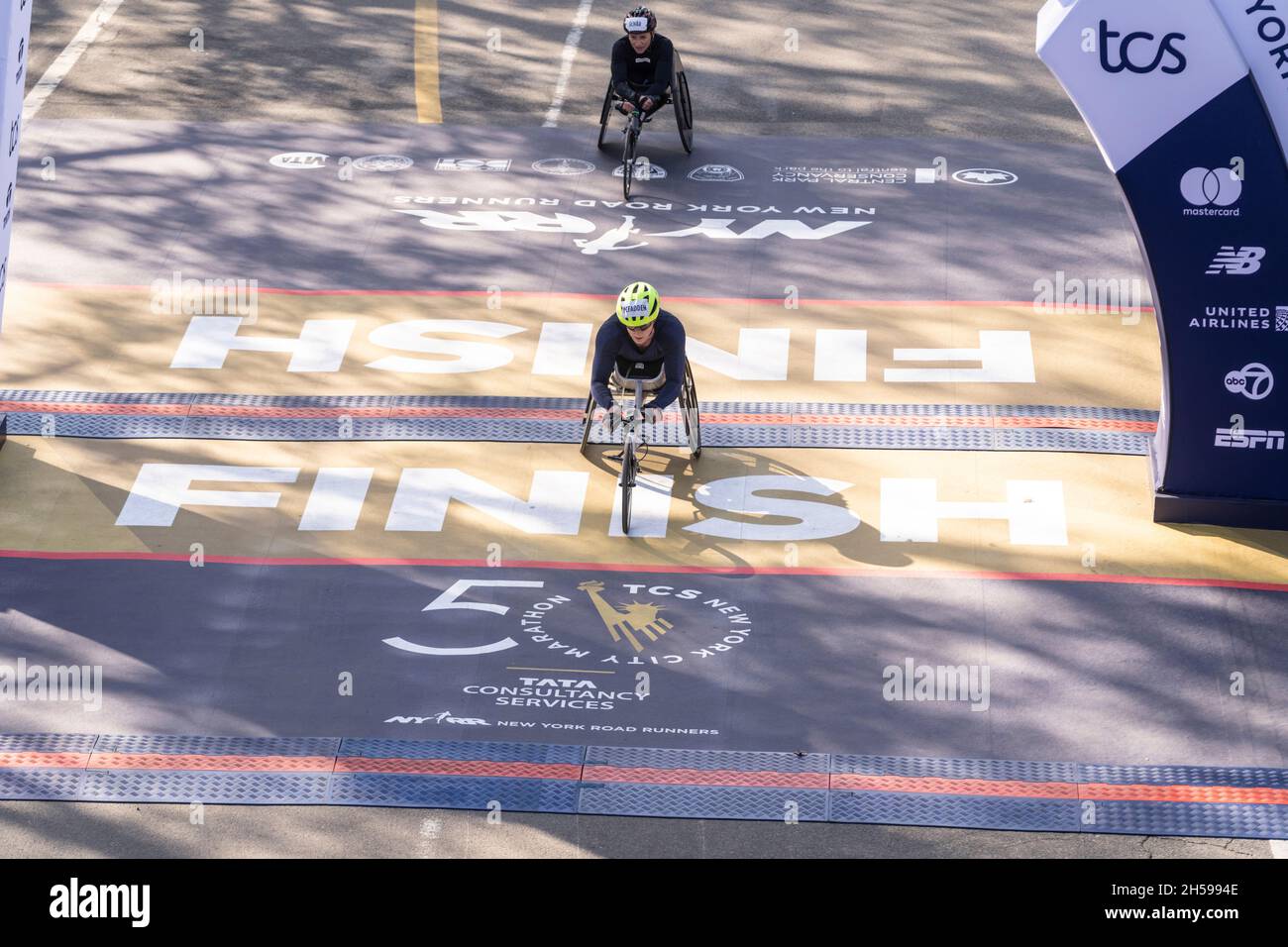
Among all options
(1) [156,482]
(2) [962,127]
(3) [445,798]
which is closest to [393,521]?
(1) [156,482]

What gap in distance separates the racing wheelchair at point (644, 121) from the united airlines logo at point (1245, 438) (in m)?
7.21

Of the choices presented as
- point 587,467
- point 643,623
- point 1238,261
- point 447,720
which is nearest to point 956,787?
point 643,623

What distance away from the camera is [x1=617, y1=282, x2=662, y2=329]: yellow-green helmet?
1337cm

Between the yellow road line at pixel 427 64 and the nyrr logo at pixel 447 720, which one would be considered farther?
the yellow road line at pixel 427 64

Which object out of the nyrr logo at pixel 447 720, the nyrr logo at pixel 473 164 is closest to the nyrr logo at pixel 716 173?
the nyrr logo at pixel 473 164

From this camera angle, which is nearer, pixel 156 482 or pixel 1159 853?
pixel 1159 853

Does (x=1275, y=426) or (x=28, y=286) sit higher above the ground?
(x=1275, y=426)

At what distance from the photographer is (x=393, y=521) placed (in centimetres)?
1362

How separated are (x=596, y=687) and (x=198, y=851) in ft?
9.28

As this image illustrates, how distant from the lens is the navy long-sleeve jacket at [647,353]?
13.5 metres

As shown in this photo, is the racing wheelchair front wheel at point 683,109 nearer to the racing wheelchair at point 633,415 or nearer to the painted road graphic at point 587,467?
the painted road graphic at point 587,467

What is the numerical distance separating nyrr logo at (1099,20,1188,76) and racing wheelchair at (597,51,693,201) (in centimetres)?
698

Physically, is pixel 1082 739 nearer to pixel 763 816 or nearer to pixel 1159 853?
pixel 1159 853

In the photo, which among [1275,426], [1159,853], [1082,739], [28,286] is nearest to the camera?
[1159,853]
